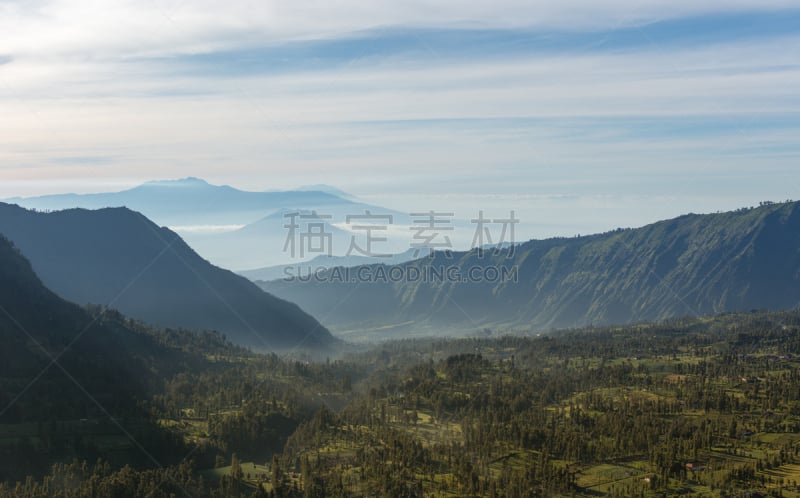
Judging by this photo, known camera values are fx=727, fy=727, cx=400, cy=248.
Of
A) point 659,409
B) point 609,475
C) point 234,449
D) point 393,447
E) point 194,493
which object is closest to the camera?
point 194,493

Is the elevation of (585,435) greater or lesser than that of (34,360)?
lesser

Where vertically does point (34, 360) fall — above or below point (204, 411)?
above

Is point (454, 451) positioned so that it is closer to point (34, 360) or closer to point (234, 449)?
point (234, 449)

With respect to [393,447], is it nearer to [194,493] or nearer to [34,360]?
[194,493]

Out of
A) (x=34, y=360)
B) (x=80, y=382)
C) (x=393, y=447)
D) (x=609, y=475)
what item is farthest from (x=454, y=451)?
(x=34, y=360)

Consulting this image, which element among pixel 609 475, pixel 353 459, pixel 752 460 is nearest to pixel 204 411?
pixel 353 459

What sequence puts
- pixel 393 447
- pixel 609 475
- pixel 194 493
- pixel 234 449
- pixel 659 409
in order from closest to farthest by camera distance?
pixel 194 493 → pixel 609 475 → pixel 393 447 → pixel 234 449 → pixel 659 409

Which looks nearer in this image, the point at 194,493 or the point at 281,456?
the point at 194,493

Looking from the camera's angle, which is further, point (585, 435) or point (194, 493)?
point (585, 435)

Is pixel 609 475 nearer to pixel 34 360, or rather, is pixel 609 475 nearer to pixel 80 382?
pixel 80 382
